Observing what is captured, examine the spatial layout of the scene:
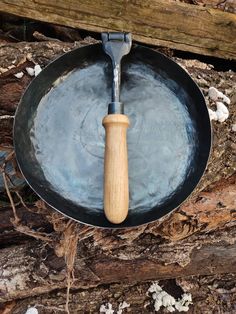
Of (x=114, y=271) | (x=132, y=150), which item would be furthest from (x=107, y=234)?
(x=132, y=150)

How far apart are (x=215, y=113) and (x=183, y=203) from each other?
42 cm

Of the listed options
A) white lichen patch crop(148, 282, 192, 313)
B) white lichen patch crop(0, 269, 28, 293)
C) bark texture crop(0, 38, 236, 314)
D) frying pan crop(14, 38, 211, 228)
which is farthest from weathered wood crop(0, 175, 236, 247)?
white lichen patch crop(148, 282, 192, 313)

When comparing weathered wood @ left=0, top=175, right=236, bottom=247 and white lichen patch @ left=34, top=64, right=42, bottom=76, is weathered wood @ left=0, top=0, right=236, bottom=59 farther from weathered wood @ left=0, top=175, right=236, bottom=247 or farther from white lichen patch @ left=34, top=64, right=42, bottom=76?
weathered wood @ left=0, top=175, right=236, bottom=247

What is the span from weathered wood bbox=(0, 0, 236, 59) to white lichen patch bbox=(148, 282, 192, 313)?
1265mm

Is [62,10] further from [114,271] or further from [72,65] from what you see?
[114,271]

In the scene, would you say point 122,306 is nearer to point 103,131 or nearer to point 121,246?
point 121,246

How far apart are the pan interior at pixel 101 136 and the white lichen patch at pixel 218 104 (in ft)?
0.43

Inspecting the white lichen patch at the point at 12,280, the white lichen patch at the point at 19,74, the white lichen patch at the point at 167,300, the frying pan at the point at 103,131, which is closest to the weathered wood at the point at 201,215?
the frying pan at the point at 103,131

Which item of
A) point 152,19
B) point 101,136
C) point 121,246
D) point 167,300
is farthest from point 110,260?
point 152,19

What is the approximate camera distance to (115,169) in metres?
1.79

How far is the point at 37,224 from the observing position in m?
2.33

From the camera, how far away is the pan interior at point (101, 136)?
79.7 inches

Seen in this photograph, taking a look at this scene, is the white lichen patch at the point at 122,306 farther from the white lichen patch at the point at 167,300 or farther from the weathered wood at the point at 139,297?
the white lichen patch at the point at 167,300

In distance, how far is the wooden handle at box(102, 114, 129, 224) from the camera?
179cm
